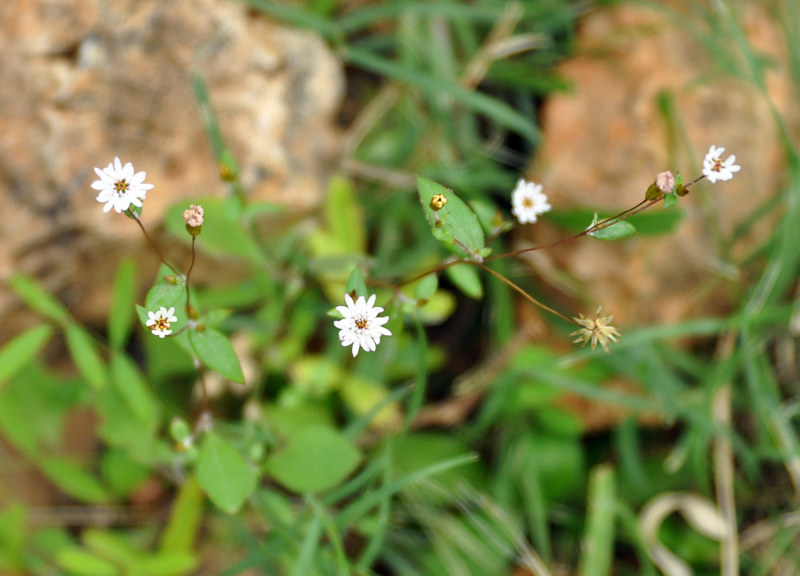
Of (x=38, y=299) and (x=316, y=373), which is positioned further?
(x=316, y=373)

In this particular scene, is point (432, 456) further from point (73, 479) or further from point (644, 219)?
point (73, 479)

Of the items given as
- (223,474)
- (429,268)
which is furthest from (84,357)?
(429,268)

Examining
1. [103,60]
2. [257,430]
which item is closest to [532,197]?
[257,430]

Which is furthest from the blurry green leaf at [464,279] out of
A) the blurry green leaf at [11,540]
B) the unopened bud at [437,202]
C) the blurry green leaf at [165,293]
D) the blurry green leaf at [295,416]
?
the blurry green leaf at [11,540]

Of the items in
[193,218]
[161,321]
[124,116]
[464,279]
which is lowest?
[161,321]

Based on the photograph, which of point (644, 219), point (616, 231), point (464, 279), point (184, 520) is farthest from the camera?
point (184, 520)

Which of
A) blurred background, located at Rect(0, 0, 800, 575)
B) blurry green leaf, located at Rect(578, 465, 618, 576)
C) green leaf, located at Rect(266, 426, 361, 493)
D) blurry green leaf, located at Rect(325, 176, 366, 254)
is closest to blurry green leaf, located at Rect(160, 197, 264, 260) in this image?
blurred background, located at Rect(0, 0, 800, 575)

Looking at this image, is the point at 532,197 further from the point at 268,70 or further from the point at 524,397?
the point at 268,70

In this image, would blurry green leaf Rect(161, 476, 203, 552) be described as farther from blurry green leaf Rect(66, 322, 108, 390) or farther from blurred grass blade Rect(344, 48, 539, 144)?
blurred grass blade Rect(344, 48, 539, 144)
